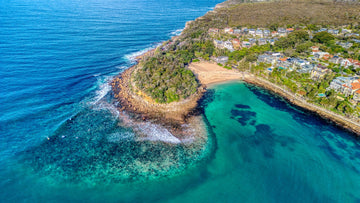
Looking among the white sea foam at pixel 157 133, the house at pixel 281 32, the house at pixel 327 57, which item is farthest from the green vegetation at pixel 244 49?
the white sea foam at pixel 157 133

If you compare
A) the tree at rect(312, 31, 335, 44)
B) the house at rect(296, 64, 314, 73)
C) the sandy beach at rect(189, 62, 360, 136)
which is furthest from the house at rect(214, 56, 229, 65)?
the tree at rect(312, 31, 335, 44)

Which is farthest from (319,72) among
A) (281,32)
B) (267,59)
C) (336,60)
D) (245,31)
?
(245,31)

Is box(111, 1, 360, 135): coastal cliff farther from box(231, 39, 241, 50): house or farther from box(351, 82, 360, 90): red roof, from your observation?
box(351, 82, 360, 90): red roof

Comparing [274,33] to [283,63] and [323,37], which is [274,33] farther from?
[283,63]

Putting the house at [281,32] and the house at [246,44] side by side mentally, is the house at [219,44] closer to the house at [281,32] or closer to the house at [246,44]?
the house at [246,44]

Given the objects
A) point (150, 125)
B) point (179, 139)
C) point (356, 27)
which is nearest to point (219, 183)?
point (179, 139)

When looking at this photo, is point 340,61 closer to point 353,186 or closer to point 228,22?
point 353,186
